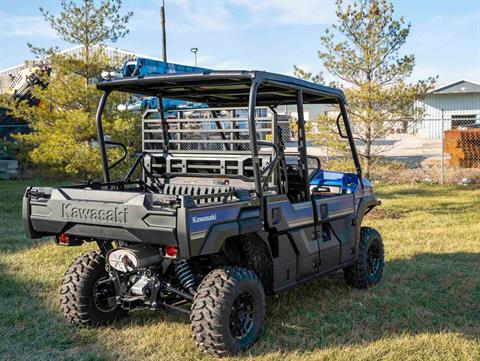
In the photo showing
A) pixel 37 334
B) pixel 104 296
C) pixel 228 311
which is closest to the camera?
pixel 228 311

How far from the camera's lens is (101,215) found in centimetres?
405

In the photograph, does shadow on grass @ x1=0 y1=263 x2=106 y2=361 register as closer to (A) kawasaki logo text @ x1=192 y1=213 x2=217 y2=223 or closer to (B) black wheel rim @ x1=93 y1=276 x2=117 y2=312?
(B) black wheel rim @ x1=93 y1=276 x2=117 y2=312

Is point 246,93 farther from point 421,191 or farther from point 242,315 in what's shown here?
point 421,191

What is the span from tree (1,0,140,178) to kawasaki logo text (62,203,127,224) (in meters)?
6.36

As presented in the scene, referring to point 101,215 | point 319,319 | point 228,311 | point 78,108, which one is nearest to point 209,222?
point 228,311

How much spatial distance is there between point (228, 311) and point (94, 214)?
113cm

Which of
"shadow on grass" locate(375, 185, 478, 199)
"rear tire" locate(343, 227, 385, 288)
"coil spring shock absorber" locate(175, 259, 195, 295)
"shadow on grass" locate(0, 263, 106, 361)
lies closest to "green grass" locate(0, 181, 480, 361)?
"shadow on grass" locate(0, 263, 106, 361)

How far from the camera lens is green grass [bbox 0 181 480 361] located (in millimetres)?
4160

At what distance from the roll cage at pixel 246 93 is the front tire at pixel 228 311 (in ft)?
2.05

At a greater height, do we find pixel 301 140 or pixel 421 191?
pixel 301 140

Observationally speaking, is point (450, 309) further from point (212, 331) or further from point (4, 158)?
point (4, 158)

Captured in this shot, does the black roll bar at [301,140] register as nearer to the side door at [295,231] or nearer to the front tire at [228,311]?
the side door at [295,231]

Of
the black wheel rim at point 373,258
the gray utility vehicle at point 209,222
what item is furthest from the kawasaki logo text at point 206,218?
the black wheel rim at point 373,258

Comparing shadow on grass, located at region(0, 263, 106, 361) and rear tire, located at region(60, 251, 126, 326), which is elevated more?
rear tire, located at region(60, 251, 126, 326)
